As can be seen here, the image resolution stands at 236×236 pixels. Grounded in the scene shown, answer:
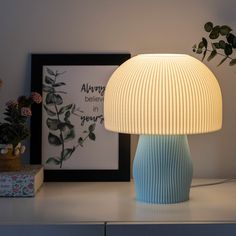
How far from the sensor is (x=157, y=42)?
1454mm

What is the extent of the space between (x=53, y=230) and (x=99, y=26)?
0.71m

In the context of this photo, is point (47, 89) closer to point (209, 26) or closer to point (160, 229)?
point (209, 26)

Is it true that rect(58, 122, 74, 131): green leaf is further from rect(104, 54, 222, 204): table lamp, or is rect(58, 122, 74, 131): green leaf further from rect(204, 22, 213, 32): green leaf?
rect(204, 22, 213, 32): green leaf

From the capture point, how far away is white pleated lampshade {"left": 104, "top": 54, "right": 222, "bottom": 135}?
109 cm

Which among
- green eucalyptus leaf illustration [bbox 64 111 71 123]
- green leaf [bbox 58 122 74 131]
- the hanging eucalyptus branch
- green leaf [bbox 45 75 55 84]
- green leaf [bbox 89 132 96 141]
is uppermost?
the hanging eucalyptus branch

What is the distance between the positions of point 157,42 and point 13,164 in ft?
1.94

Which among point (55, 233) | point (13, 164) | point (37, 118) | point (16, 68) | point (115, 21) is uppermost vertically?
point (115, 21)

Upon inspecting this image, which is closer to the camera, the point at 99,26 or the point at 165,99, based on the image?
the point at 165,99

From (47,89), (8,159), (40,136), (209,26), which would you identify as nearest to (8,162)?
(8,159)

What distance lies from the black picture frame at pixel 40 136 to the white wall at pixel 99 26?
28mm

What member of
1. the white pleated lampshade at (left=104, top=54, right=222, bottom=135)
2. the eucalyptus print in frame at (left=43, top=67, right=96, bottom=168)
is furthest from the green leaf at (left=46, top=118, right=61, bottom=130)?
the white pleated lampshade at (left=104, top=54, right=222, bottom=135)

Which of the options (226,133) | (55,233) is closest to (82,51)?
(226,133)

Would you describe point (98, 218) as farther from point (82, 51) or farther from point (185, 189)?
point (82, 51)

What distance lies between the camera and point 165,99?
1.09m
